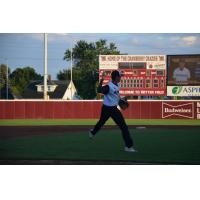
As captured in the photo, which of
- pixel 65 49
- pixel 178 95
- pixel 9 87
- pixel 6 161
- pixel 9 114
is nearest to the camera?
pixel 6 161

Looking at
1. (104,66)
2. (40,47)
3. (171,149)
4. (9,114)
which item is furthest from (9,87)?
(171,149)

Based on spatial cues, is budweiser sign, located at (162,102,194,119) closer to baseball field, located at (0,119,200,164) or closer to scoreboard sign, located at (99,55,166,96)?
scoreboard sign, located at (99,55,166,96)

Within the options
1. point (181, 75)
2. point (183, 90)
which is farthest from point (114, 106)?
point (183, 90)

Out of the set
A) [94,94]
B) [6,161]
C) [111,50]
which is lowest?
[6,161]

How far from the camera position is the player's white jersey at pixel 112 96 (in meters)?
9.23

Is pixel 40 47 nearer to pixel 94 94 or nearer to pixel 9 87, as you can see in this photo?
pixel 94 94

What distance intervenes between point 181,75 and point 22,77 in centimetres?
562

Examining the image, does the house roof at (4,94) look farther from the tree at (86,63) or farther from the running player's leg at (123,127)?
the running player's leg at (123,127)

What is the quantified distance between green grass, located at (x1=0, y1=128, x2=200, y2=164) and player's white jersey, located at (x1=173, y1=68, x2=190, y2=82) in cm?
150

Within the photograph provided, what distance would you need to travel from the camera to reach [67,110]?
1948 centimetres

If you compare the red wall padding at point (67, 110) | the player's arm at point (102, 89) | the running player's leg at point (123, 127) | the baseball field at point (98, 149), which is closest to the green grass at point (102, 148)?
the baseball field at point (98, 149)

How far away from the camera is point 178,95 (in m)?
14.3

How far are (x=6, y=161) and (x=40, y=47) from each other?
18.5 ft

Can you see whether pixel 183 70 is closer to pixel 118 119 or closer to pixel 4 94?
pixel 118 119
